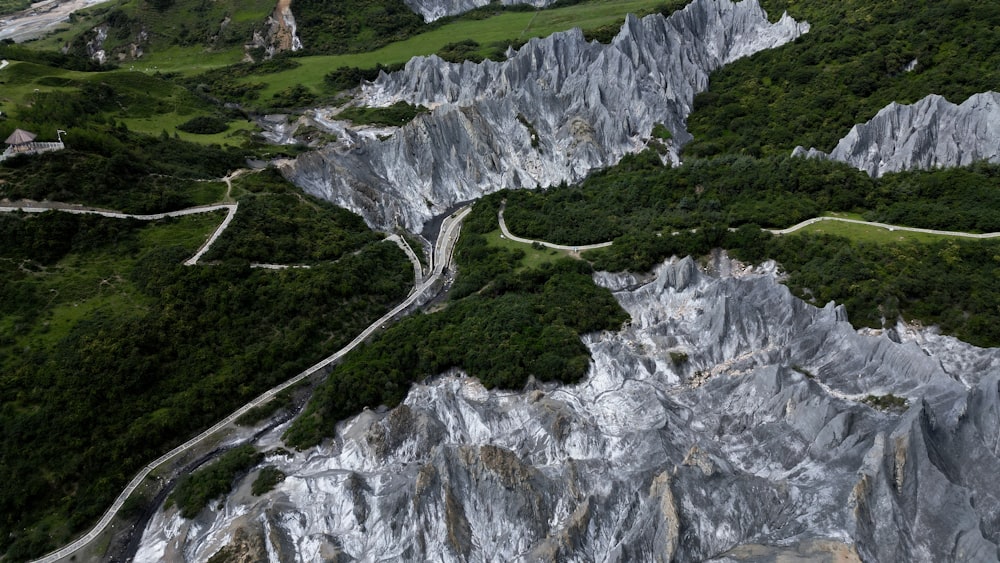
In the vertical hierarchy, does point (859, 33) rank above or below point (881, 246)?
above

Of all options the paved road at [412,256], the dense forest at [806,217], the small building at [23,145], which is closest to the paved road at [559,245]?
the dense forest at [806,217]

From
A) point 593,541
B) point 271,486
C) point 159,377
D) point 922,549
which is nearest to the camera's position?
point 922,549

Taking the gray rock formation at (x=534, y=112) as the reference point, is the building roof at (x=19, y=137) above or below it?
above

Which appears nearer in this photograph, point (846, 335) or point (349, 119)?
point (846, 335)

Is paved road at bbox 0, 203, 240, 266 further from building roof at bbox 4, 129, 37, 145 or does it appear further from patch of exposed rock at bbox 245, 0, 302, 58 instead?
patch of exposed rock at bbox 245, 0, 302, 58

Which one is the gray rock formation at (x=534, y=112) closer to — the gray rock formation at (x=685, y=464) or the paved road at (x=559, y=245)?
the paved road at (x=559, y=245)

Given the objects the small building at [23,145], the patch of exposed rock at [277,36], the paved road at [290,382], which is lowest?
the paved road at [290,382]

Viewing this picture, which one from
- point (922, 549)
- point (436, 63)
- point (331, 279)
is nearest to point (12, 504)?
point (331, 279)

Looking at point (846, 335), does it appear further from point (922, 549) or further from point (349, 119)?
point (349, 119)
